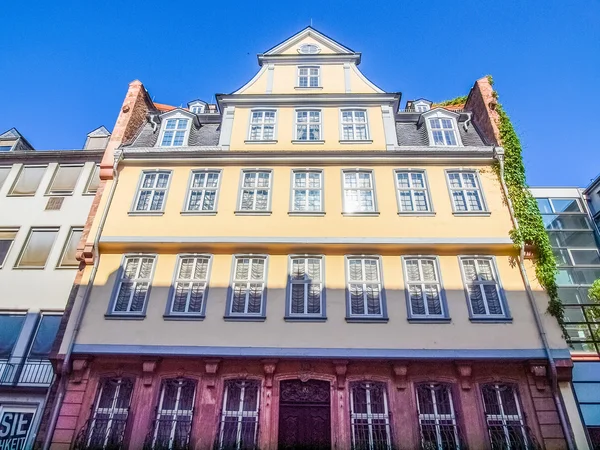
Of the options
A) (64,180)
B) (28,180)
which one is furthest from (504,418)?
(28,180)

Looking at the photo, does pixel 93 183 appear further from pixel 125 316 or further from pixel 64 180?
pixel 125 316

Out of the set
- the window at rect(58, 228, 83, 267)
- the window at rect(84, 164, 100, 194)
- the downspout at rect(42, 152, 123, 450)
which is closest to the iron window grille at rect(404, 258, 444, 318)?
the downspout at rect(42, 152, 123, 450)

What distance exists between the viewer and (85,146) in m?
17.4

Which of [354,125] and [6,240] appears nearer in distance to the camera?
[6,240]

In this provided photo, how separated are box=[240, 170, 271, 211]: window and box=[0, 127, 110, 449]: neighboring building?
21.9 feet

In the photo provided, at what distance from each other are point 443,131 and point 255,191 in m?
7.58

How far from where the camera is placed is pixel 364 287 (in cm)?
1111

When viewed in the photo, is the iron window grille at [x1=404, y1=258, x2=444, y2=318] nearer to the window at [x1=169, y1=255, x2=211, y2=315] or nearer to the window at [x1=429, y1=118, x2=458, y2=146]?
the window at [x1=429, y1=118, x2=458, y2=146]

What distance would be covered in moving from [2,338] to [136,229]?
234 inches

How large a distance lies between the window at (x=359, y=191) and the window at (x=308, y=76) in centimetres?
506

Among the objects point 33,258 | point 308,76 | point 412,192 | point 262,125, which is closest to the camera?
point 412,192

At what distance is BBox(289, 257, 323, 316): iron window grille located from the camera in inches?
425

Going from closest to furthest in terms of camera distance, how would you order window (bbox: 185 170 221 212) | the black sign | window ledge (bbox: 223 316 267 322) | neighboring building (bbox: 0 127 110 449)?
1. window ledge (bbox: 223 316 267 322)
2. the black sign
3. neighboring building (bbox: 0 127 110 449)
4. window (bbox: 185 170 221 212)

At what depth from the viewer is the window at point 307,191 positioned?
12477 millimetres
